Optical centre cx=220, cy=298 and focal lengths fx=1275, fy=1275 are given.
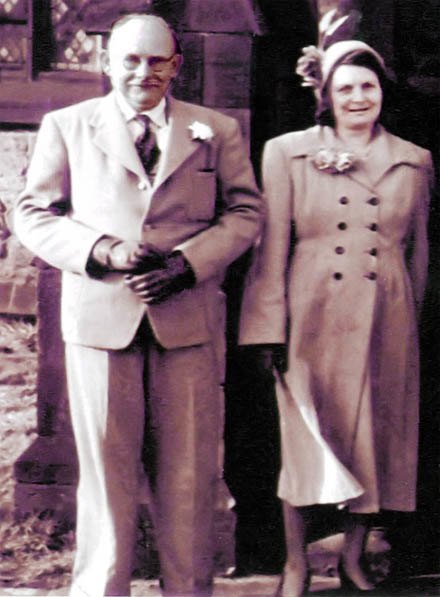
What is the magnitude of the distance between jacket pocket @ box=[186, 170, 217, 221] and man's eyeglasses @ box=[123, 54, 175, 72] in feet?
1.22

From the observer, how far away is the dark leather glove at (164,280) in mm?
4176

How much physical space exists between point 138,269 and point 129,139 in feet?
1.43

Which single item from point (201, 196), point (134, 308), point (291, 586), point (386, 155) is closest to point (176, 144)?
point (201, 196)

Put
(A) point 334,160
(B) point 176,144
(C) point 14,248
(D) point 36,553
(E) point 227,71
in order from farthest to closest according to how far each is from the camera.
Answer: (C) point 14,248 → (D) point 36,553 → (E) point 227,71 → (A) point 334,160 → (B) point 176,144

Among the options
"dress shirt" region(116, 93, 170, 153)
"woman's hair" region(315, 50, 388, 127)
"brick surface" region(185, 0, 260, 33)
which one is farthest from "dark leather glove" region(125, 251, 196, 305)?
"brick surface" region(185, 0, 260, 33)

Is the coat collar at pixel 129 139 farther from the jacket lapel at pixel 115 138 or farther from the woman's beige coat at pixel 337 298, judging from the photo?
the woman's beige coat at pixel 337 298

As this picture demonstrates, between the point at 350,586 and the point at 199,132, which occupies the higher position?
the point at 199,132

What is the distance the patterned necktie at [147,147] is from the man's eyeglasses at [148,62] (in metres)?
0.16

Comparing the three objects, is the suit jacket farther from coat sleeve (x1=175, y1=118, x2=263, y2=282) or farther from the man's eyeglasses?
the man's eyeglasses

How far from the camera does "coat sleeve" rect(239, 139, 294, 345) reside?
4539 millimetres

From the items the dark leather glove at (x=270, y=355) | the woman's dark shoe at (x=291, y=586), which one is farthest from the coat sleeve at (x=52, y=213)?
the woman's dark shoe at (x=291, y=586)

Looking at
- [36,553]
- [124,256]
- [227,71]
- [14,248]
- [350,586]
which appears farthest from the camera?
[14,248]

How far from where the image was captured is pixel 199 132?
168 inches

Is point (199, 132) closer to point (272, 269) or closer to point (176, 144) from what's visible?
point (176, 144)
